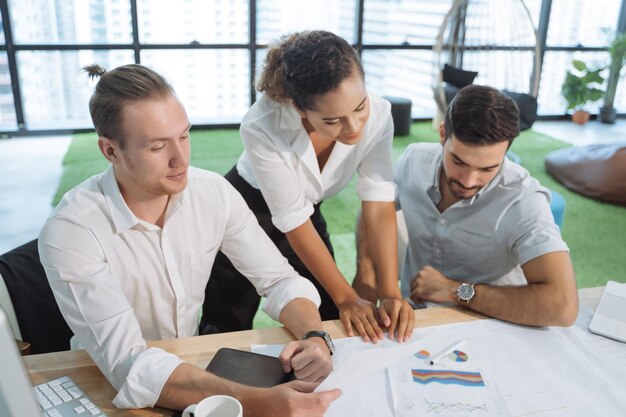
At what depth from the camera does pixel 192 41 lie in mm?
5941

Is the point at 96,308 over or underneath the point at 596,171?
over

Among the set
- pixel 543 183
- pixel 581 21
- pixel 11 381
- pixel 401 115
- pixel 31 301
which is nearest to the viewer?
pixel 11 381

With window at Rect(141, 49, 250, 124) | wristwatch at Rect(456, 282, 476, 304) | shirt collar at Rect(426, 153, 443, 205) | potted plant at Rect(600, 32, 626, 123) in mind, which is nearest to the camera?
wristwatch at Rect(456, 282, 476, 304)

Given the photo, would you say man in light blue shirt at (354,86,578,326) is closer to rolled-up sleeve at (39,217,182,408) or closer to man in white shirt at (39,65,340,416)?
man in white shirt at (39,65,340,416)

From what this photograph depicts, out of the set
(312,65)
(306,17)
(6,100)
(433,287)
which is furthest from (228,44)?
(433,287)

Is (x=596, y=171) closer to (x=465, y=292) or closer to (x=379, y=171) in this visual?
(x=379, y=171)

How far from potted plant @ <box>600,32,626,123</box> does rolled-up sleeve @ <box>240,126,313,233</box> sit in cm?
569

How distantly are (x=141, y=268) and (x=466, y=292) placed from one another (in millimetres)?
810

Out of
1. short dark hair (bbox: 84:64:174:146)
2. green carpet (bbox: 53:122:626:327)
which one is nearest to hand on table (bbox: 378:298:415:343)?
short dark hair (bbox: 84:64:174:146)

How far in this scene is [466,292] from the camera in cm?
151

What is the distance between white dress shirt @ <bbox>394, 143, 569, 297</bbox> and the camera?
1578 mm

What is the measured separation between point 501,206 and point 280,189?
2.06 ft

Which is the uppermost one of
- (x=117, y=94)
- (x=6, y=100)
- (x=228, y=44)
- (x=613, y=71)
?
(x=117, y=94)

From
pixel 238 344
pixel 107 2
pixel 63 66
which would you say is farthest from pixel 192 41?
pixel 238 344
